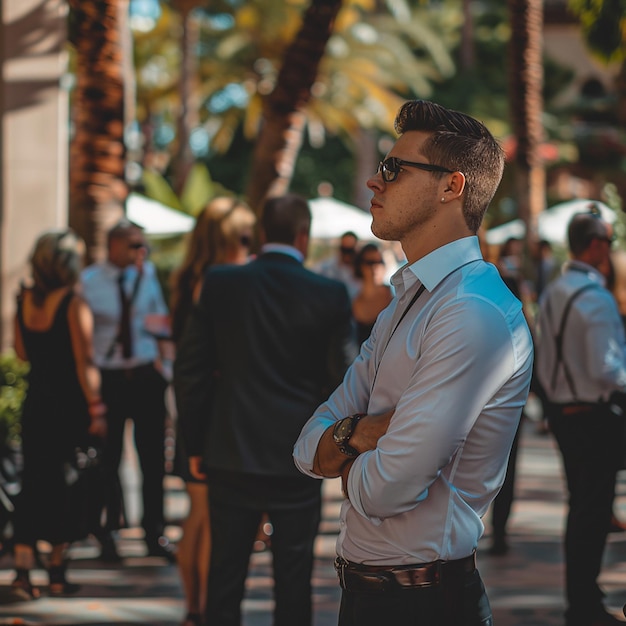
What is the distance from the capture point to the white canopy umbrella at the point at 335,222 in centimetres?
1697

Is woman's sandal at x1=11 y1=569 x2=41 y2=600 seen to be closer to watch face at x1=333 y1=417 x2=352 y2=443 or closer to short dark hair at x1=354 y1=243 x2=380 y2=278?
short dark hair at x1=354 y1=243 x2=380 y2=278

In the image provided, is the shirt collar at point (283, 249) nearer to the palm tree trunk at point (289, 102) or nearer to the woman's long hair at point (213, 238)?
the woman's long hair at point (213, 238)

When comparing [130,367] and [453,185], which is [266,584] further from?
[453,185]

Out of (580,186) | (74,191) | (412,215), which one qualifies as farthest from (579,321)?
(580,186)

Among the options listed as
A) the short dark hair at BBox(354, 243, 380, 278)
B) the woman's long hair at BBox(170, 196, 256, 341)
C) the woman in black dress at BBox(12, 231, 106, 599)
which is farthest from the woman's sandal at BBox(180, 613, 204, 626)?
the short dark hair at BBox(354, 243, 380, 278)

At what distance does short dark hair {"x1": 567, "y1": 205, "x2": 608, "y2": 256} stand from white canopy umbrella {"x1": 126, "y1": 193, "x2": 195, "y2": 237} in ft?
29.1

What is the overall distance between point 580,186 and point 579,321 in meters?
48.6

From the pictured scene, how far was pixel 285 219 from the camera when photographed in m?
4.82

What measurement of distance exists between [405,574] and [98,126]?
8501 millimetres

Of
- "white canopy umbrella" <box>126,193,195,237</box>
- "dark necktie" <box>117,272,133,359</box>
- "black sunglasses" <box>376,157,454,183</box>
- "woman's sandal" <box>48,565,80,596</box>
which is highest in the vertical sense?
"white canopy umbrella" <box>126,193,195,237</box>

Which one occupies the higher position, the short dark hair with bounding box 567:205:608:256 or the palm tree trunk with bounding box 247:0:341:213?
the palm tree trunk with bounding box 247:0:341:213

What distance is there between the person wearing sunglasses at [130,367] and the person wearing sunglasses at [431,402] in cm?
475

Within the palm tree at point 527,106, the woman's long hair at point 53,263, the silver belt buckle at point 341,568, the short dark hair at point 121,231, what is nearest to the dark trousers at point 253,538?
the silver belt buckle at point 341,568

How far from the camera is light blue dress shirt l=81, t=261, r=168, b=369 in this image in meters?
7.49
